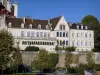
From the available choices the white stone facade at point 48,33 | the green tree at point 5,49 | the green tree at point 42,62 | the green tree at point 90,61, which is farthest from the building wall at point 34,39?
the green tree at point 5,49

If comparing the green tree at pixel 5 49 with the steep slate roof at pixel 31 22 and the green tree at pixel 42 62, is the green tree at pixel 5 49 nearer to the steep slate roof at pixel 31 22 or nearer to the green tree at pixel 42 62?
the green tree at pixel 42 62

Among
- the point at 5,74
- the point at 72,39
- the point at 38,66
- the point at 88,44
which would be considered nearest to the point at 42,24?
the point at 72,39

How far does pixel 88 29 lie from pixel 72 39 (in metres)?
7.01

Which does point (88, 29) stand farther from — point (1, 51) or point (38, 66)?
point (1, 51)

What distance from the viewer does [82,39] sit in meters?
84.1

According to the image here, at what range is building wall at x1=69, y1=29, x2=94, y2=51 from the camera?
272 feet

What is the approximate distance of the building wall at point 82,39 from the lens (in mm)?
82938

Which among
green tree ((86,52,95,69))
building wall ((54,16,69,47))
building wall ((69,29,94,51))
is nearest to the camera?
green tree ((86,52,95,69))

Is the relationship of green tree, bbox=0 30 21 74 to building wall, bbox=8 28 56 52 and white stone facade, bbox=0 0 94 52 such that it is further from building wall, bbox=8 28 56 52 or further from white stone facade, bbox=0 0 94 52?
building wall, bbox=8 28 56 52

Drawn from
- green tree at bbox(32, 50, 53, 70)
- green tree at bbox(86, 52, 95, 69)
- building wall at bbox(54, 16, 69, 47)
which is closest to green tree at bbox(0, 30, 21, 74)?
green tree at bbox(32, 50, 53, 70)

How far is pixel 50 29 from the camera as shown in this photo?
80.1m

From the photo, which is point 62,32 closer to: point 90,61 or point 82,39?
point 82,39

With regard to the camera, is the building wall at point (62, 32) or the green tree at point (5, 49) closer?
the green tree at point (5, 49)

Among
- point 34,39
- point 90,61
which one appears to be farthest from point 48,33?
point 90,61
